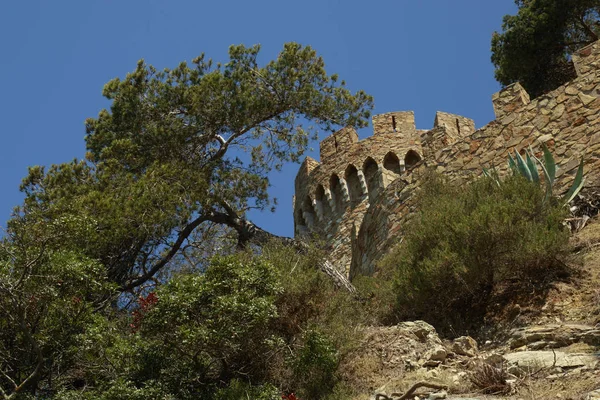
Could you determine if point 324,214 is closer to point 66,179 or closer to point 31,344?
point 66,179

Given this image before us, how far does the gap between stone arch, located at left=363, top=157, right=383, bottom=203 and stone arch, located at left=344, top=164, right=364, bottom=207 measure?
243 millimetres

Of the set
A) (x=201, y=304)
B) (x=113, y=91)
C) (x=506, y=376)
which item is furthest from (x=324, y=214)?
(x=506, y=376)

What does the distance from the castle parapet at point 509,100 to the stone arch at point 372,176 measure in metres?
5.03

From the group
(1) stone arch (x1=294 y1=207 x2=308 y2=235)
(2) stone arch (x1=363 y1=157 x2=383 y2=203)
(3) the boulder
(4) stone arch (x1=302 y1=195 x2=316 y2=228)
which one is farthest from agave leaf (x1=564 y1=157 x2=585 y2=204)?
(1) stone arch (x1=294 y1=207 x2=308 y2=235)

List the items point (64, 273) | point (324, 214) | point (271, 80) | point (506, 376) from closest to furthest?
point (506, 376) → point (64, 273) → point (271, 80) → point (324, 214)

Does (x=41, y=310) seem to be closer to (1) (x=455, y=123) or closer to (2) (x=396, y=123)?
(1) (x=455, y=123)

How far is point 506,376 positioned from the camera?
779cm

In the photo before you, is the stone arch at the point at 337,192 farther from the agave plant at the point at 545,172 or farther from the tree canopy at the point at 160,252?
the agave plant at the point at 545,172

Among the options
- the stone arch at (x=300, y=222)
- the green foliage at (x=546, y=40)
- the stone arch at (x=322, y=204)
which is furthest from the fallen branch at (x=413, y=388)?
the green foliage at (x=546, y=40)

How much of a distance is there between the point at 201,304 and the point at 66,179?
19.1ft

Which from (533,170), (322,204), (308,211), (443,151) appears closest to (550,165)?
(533,170)

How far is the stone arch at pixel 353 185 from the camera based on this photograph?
2034 cm

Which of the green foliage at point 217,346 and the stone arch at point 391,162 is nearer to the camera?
the green foliage at point 217,346

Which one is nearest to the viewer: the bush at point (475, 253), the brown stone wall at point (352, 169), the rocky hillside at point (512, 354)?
the rocky hillside at point (512, 354)
